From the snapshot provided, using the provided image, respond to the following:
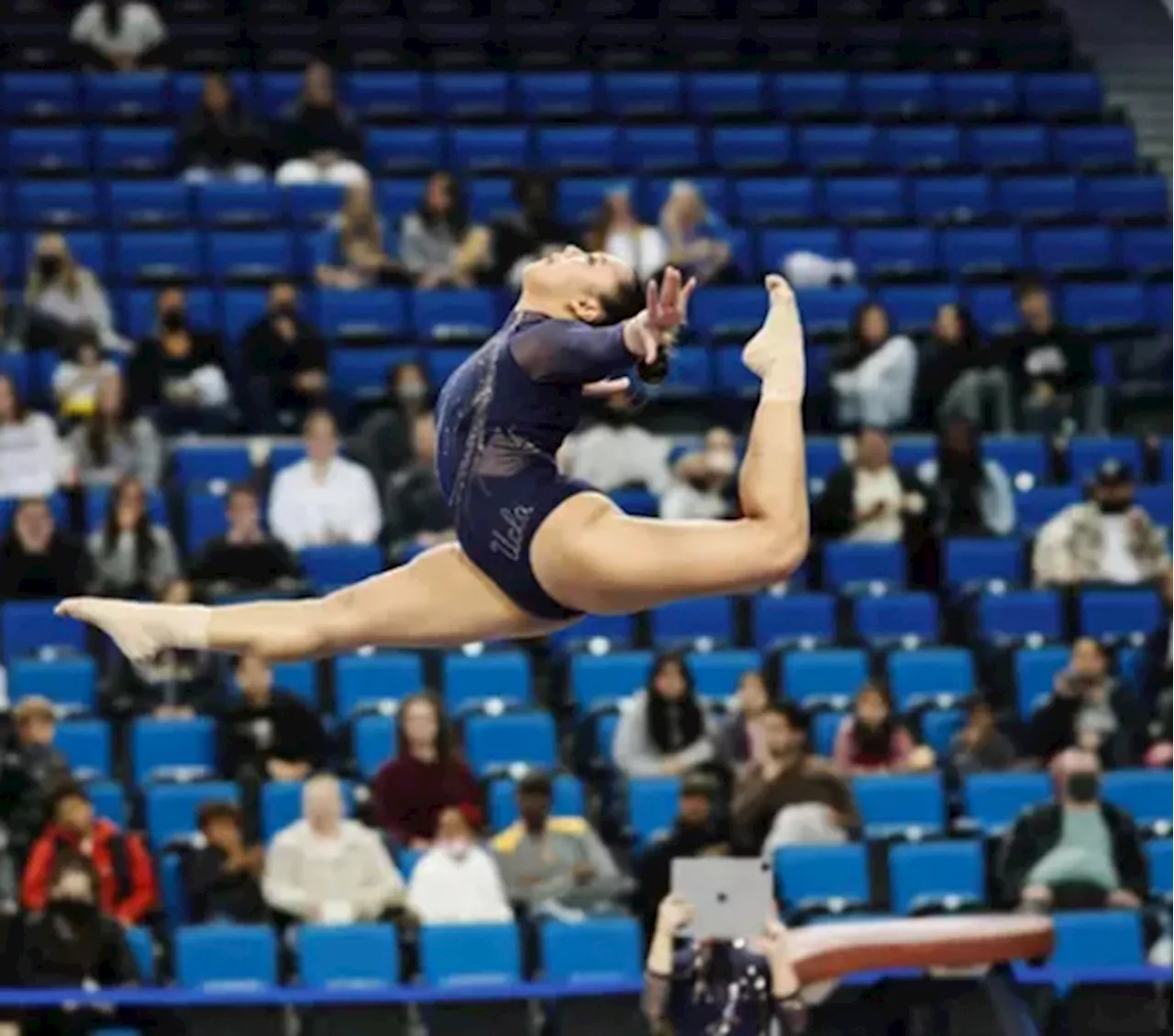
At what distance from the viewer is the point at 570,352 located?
20.1 ft

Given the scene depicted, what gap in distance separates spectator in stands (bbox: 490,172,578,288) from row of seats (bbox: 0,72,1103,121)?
5.47 feet

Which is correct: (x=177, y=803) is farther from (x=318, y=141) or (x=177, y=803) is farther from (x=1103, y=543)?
(x=318, y=141)

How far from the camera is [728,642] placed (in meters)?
12.5

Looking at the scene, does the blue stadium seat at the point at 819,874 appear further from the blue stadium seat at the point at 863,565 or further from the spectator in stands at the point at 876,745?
the blue stadium seat at the point at 863,565

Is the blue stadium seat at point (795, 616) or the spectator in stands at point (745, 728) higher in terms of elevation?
the blue stadium seat at point (795, 616)

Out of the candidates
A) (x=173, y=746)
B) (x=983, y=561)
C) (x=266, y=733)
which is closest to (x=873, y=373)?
(x=983, y=561)

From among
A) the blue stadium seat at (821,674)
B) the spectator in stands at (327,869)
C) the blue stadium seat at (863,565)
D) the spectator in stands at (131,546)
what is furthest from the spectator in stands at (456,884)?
the blue stadium seat at (863,565)

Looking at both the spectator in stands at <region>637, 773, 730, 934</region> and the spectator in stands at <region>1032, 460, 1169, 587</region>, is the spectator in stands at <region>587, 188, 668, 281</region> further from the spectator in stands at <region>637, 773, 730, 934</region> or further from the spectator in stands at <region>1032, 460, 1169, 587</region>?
the spectator in stands at <region>637, 773, 730, 934</region>

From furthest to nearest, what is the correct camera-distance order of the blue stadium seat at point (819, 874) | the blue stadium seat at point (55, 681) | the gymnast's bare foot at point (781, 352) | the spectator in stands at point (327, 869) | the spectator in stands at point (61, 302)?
1. the spectator in stands at point (61, 302)
2. the blue stadium seat at point (55, 681)
3. the blue stadium seat at point (819, 874)
4. the spectator in stands at point (327, 869)
5. the gymnast's bare foot at point (781, 352)

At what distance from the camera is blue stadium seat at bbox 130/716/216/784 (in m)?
11.2

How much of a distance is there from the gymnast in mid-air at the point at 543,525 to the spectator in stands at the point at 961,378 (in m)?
7.49

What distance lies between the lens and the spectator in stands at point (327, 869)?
10.4 m

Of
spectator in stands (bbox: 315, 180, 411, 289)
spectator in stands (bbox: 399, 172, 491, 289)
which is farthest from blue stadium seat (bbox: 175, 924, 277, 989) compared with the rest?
spectator in stands (bbox: 399, 172, 491, 289)

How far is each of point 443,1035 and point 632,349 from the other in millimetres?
4468
